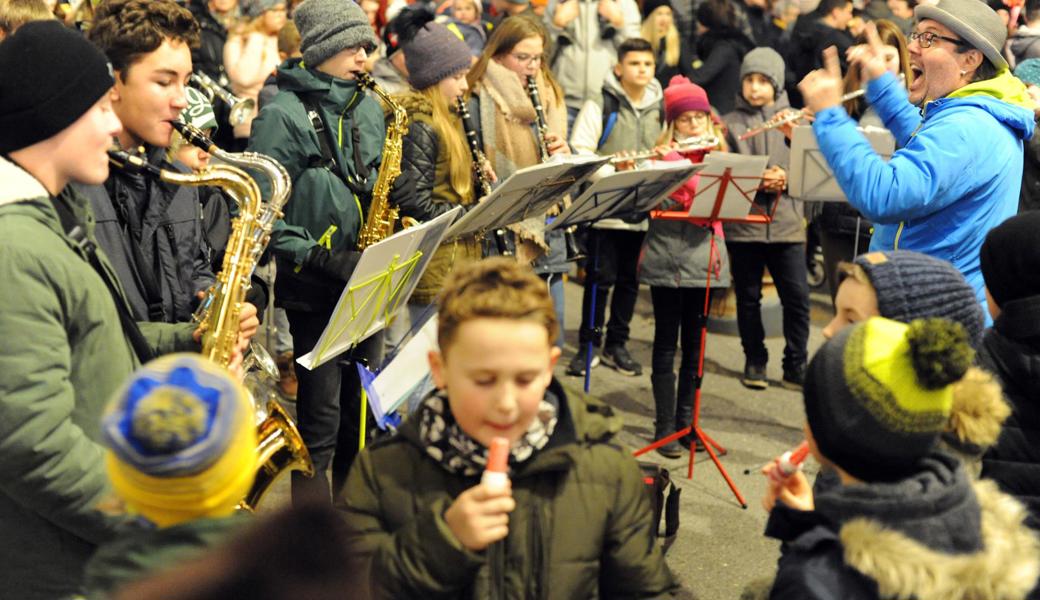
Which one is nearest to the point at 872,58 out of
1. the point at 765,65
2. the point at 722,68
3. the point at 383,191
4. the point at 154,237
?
the point at 383,191

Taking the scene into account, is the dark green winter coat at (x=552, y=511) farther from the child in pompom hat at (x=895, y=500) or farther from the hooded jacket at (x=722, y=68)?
the hooded jacket at (x=722, y=68)

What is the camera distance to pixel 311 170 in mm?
4281

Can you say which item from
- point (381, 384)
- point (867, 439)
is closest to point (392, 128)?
point (381, 384)

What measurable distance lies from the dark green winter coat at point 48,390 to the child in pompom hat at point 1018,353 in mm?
2122

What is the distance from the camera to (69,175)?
102 inches

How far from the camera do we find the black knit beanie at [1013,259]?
2842 mm

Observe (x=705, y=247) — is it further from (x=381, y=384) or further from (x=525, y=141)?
(x=381, y=384)

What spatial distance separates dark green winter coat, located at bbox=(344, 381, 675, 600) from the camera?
2.27 m

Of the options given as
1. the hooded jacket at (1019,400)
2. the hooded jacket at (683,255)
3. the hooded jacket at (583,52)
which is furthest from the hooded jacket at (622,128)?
the hooded jacket at (1019,400)

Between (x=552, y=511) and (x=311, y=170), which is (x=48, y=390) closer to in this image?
(x=552, y=511)

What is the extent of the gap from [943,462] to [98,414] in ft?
5.98

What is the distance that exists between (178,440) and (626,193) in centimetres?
356

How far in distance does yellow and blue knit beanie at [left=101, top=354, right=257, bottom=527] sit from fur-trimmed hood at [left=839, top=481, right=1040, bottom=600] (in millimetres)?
1101

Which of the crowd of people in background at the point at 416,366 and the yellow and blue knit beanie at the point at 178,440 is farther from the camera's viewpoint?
the crowd of people in background at the point at 416,366
